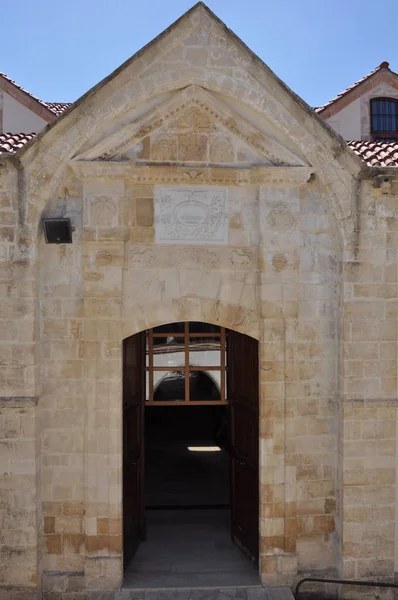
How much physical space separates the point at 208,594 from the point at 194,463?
4978 millimetres

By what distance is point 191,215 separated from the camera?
235 inches

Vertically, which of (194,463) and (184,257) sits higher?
(184,257)

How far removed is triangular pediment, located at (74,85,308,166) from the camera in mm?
5891

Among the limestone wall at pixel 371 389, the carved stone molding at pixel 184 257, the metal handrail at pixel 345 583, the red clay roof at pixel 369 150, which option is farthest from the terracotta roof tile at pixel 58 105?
the metal handrail at pixel 345 583

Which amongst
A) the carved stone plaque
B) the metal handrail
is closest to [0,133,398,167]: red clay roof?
the carved stone plaque

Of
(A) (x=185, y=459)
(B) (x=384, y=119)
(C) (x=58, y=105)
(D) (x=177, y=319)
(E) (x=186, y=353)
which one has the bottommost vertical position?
(A) (x=185, y=459)

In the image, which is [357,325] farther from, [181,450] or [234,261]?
[181,450]

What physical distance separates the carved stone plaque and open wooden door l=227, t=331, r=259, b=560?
4.76 feet

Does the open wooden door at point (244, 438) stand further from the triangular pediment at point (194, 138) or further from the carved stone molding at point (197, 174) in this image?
the triangular pediment at point (194, 138)

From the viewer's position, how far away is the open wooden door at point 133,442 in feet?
20.5

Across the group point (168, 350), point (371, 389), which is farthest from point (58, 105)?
point (371, 389)

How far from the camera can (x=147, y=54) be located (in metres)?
5.74

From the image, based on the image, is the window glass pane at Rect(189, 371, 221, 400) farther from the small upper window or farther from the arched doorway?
the small upper window

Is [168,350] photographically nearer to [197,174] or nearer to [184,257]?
[184,257]
